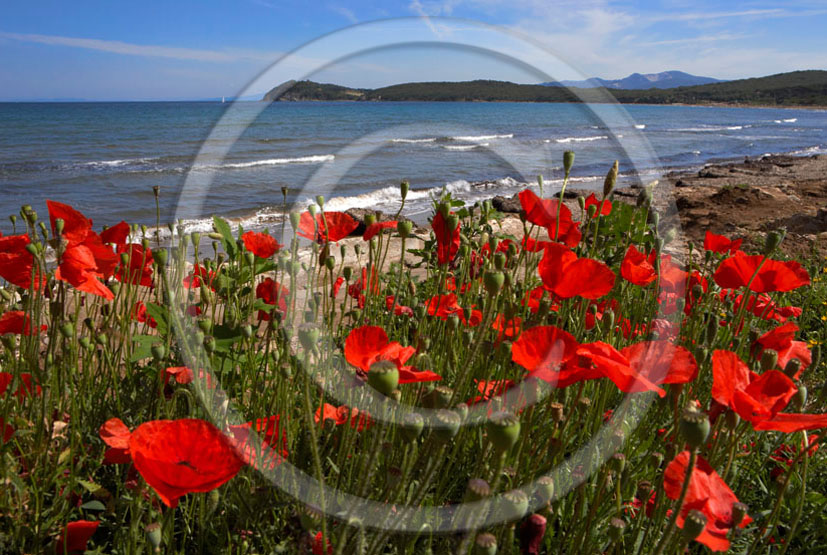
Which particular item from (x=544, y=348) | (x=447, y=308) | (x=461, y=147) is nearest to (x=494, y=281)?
(x=544, y=348)

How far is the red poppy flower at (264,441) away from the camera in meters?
1.15

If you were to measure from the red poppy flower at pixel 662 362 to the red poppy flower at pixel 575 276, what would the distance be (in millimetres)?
214

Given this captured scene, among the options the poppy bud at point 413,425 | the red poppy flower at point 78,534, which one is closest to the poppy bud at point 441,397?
the poppy bud at point 413,425

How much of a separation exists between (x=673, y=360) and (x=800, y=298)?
3236 millimetres

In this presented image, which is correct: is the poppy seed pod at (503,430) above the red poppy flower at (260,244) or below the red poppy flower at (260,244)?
below

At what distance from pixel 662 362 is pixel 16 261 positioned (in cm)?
139

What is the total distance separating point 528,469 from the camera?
1.36 metres

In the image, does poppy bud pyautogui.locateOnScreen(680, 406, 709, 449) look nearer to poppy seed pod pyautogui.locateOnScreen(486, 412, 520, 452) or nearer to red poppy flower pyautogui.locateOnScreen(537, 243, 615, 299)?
poppy seed pod pyautogui.locateOnScreen(486, 412, 520, 452)

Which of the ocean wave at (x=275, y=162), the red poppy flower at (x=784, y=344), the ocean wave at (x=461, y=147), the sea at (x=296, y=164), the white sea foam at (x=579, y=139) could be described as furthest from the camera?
the white sea foam at (x=579, y=139)

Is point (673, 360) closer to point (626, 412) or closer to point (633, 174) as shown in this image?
point (626, 412)

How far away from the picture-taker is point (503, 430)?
2.46 ft

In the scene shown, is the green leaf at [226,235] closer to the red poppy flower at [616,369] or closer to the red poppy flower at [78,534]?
the red poppy flower at [78,534]

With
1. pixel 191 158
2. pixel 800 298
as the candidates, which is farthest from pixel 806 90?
pixel 800 298

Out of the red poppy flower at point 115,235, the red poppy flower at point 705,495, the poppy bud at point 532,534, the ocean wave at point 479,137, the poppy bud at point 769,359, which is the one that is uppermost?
the ocean wave at point 479,137
